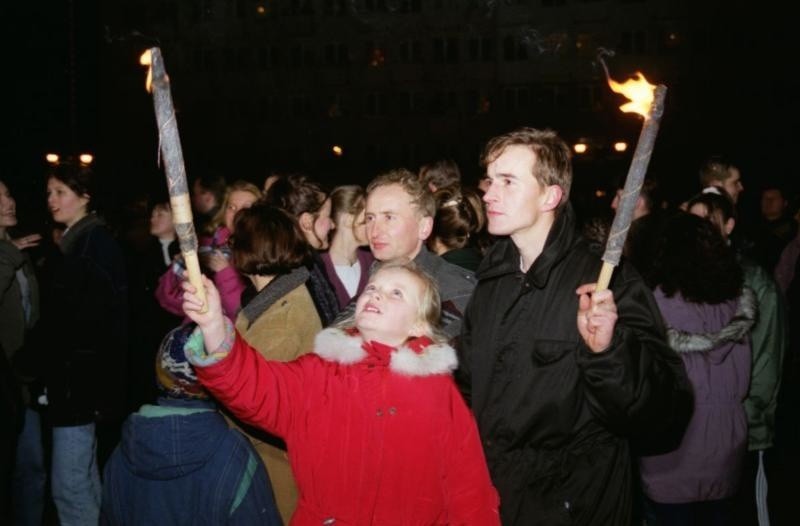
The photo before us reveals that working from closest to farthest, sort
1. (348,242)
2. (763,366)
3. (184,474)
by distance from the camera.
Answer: (184,474), (763,366), (348,242)

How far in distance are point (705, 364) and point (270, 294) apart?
2.50 metres

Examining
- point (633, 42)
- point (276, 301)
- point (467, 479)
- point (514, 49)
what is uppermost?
point (633, 42)

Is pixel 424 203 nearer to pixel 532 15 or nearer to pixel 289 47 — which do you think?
pixel 532 15

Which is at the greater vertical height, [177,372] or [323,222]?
[323,222]

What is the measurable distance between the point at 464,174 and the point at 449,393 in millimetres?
41803

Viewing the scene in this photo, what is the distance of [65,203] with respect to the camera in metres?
5.10

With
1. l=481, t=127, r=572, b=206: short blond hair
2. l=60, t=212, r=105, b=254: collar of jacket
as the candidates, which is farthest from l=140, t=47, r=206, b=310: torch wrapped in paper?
l=60, t=212, r=105, b=254: collar of jacket

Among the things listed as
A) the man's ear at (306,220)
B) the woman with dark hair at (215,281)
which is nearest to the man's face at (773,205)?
the man's ear at (306,220)

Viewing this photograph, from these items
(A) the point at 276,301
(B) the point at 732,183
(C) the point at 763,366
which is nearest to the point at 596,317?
(A) the point at 276,301

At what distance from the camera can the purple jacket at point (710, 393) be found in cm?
430

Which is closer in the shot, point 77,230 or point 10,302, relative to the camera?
point 77,230

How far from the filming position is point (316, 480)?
115 inches

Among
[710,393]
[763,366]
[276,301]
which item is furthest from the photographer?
[763,366]

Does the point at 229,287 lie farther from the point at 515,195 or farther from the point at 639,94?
the point at 639,94
